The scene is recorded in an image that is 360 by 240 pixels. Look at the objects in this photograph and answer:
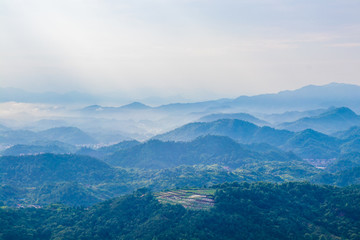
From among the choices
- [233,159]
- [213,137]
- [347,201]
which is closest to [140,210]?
[347,201]

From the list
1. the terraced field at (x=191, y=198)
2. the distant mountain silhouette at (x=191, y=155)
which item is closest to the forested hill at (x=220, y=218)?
the terraced field at (x=191, y=198)

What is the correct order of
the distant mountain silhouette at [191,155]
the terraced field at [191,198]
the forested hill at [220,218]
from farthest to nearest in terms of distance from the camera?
the distant mountain silhouette at [191,155], the terraced field at [191,198], the forested hill at [220,218]

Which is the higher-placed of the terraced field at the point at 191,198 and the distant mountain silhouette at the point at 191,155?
Result: the terraced field at the point at 191,198

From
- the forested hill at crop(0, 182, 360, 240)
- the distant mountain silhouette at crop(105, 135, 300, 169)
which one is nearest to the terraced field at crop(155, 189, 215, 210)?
the forested hill at crop(0, 182, 360, 240)

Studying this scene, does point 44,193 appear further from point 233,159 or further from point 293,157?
point 293,157

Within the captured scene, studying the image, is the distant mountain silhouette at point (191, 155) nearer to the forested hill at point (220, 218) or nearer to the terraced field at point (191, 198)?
the terraced field at point (191, 198)

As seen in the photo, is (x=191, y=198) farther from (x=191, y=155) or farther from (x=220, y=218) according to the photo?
(x=191, y=155)
